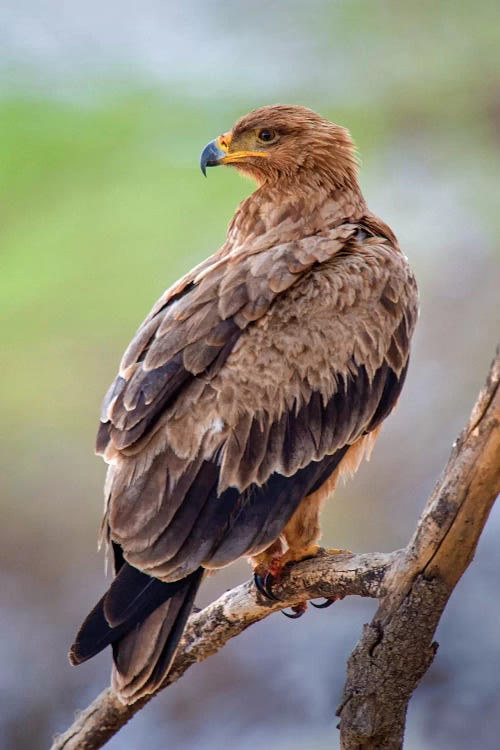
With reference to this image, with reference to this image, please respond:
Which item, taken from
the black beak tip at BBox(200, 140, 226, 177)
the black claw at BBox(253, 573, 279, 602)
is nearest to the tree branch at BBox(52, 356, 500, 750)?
the black claw at BBox(253, 573, 279, 602)

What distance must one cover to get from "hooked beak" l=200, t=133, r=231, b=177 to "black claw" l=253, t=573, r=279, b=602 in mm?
1485

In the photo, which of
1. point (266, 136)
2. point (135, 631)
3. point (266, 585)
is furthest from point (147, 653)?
point (266, 136)

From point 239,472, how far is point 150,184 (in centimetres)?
319

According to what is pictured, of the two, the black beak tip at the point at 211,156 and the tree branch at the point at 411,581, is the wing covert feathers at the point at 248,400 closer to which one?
the tree branch at the point at 411,581

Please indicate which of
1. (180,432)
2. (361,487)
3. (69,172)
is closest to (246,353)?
(180,432)

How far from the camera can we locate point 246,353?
113 inches

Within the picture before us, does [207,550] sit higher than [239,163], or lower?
lower

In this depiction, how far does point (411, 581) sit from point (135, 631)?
0.78 meters

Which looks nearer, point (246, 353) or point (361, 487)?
point (246, 353)

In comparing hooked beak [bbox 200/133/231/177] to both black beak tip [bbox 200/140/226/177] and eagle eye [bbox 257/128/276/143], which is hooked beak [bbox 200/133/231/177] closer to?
black beak tip [bbox 200/140/226/177]

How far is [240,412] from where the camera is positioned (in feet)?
9.23

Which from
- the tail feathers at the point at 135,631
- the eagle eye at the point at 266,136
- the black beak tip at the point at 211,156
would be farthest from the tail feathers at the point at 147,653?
the eagle eye at the point at 266,136

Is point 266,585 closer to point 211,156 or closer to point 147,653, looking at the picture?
point 147,653

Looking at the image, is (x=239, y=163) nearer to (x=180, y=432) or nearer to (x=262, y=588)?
(x=180, y=432)
